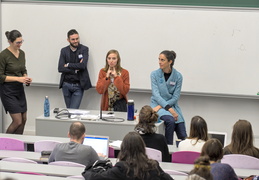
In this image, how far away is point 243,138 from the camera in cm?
480

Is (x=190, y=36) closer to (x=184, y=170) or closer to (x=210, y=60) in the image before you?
(x=210, y=60)

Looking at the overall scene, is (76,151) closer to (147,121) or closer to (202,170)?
(147,121)

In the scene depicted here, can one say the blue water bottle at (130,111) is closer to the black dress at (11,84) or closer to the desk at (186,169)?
the black dress at (11,84)

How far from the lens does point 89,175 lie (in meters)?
3.89

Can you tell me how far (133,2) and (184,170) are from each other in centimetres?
394

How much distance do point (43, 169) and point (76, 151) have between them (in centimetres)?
37

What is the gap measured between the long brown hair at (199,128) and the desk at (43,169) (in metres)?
1.29

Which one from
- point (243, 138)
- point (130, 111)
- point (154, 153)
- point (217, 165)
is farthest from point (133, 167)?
point (130, 111)

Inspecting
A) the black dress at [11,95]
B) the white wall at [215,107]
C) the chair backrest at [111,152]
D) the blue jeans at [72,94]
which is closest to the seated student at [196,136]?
the chair backrest at [111,152]

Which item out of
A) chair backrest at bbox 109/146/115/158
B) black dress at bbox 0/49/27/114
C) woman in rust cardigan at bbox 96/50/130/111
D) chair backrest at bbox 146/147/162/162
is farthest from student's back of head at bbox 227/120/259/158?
black dress at bbox 0/49/27/114

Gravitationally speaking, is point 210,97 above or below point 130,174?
above

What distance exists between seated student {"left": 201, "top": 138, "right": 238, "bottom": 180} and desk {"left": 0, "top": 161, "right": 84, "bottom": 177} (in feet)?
3.61

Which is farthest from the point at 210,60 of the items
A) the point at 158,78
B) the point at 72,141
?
the point at 72,141

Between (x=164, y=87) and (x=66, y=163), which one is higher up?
(x=164, y=87)
